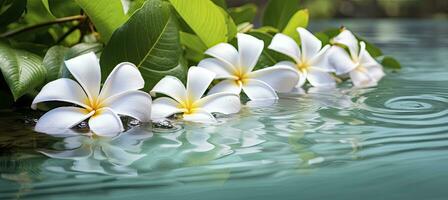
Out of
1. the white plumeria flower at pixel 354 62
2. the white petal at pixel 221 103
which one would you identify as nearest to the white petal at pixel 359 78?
the white plumeria flower at pixel 354 62

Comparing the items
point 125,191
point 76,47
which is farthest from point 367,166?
point 76,47

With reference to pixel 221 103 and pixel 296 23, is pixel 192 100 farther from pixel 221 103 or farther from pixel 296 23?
pixel 296 23

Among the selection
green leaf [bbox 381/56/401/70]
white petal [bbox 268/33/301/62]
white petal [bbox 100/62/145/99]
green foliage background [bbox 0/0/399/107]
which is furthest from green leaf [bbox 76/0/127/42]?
green leaf [bbox 381/56/401/70]

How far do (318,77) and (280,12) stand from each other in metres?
0.17

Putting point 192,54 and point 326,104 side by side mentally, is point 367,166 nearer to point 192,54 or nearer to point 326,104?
point 326,104

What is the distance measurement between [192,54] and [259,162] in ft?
1.53

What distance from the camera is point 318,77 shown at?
98 centimetres

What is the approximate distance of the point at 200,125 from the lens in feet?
2.19

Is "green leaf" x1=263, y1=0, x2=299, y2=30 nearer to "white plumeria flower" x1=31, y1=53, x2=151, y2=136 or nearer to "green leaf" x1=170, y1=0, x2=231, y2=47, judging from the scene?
"green leaf" x1=170, y1=0, x2=231, y2=47

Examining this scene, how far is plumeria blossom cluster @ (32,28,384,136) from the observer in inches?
25.4

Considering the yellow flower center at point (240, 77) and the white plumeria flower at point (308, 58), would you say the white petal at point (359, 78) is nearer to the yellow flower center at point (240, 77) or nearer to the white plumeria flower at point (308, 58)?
the white plumeria flower at point (308, 58)

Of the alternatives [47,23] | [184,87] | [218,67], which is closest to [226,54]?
[218,67]

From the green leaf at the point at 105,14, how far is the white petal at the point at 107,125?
0.16 meters

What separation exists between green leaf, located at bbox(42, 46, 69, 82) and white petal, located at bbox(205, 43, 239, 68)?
18cm
